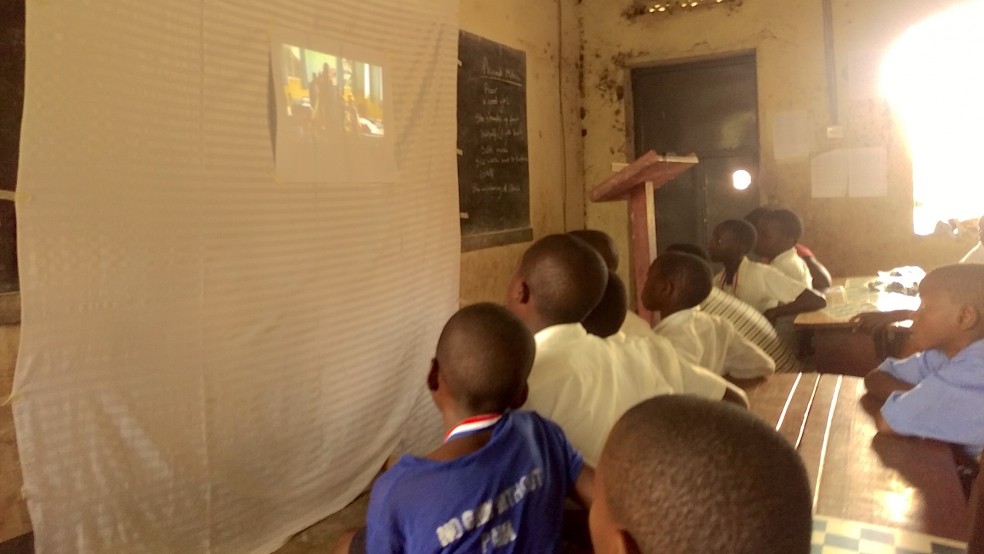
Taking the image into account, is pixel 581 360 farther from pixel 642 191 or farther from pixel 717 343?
pixel 642 191

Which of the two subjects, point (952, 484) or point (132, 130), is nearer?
point (952, 484)

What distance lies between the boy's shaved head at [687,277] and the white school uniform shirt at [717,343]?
5 cm

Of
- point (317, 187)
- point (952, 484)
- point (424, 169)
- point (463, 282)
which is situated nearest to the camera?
point (952, 484)

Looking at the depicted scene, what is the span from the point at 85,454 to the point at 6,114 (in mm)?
759

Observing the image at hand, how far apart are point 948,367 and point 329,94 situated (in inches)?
72.3

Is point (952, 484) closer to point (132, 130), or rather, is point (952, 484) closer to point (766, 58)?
point (132, 130)

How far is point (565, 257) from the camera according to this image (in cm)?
187

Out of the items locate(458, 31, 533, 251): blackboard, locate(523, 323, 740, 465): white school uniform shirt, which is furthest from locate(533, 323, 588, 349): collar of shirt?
locate(458, 31, 533, 251): blackboard

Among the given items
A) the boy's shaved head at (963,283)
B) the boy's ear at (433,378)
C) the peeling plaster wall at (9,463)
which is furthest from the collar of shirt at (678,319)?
the peeling plaster wall at (9,463)

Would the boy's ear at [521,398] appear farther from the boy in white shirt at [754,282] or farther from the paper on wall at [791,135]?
the paper on wall at [791,135]

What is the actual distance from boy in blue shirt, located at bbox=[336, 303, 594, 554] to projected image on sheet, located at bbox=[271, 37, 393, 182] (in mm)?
944

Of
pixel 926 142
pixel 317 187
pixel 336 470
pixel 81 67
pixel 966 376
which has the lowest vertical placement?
pixel 336 470

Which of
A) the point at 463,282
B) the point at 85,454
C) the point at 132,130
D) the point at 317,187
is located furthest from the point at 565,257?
the point at 463,282

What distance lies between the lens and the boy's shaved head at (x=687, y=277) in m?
2.45
